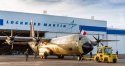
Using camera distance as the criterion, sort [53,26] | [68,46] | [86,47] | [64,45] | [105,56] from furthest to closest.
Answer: [53,26]
[64,45]
[68,46]
[86,47]
[105,56]

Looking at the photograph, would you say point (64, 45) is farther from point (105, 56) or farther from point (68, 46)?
point (105, 56)

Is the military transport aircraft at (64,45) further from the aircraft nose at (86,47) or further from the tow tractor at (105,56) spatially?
the tow tractor at (105,56)

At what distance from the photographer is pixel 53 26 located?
67.8 metres

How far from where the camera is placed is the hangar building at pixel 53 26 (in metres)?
61.0

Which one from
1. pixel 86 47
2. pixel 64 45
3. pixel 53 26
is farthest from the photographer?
pixel 53 26

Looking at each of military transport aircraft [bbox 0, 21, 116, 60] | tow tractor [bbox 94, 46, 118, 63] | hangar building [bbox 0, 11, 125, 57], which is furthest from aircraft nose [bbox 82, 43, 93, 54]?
hangar building [bbox 0, 11, 125, 57]

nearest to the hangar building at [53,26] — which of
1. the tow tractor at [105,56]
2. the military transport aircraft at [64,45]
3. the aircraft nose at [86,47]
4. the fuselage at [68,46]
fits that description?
the military transport aircraft at [64,45]

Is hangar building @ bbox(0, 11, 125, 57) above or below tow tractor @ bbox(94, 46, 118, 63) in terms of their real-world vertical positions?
above

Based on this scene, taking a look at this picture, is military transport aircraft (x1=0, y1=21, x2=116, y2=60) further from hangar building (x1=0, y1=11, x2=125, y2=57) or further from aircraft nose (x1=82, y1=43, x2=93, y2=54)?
hangar building (x1=0, y1=11, x2=125, y2=57)

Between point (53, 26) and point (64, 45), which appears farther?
point (53, 26)

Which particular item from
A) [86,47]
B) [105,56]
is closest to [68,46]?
[86,47]

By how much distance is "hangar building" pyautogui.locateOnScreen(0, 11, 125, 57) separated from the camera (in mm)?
61000

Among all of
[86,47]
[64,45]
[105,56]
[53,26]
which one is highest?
[53,26]

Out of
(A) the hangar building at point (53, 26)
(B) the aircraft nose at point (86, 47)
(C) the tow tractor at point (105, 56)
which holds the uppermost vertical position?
(A) the hangar building at point (53, 26)
